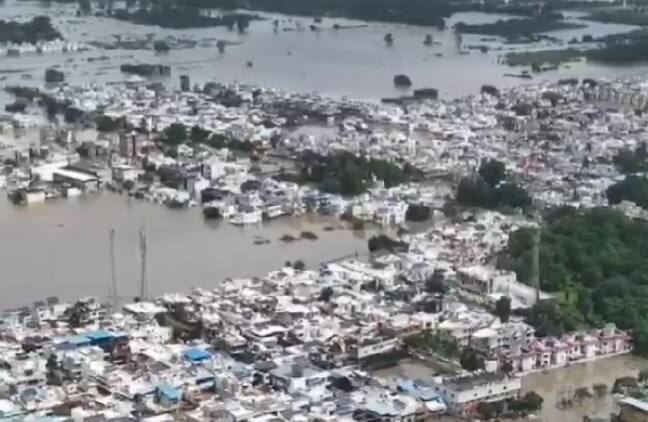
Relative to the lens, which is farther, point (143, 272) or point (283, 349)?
point (143, 272)

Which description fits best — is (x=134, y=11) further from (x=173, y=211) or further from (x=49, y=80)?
(x=173, y=211)

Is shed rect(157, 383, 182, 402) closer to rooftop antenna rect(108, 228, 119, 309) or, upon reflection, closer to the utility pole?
rooftop antenna rect(108, 228, 119, 309)

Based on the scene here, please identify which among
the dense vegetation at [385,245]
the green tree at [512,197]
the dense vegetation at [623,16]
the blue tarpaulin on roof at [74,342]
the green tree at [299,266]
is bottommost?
the blue tarpaulin on roof at [74,342]

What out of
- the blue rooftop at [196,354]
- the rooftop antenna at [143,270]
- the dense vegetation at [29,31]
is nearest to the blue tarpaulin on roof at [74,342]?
the blue rooftop at [196,354]

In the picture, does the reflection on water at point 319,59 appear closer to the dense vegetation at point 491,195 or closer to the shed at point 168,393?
the dense vegetation at point 491,195

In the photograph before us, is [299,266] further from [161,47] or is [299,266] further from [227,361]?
[161,47]

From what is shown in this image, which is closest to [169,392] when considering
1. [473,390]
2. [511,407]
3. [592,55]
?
[473,390]
